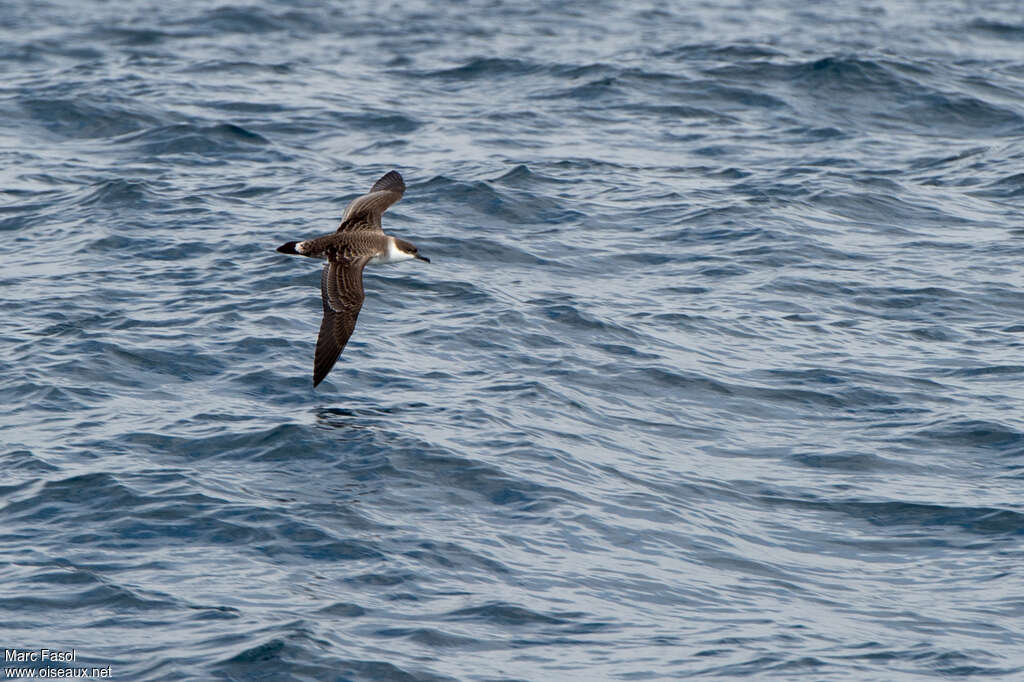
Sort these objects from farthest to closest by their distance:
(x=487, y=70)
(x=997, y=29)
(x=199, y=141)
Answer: (x=997, y=29) < (x=487, y=70) < (x=199, y=141)

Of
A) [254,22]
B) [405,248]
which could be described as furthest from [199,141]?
[254,22]

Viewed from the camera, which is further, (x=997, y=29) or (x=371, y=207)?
(x=997, y=29)

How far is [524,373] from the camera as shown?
13492 millimetres

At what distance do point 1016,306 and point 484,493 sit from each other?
22.7 feet

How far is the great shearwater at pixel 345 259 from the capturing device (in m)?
12.4

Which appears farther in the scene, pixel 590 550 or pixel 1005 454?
pixel 1005 454

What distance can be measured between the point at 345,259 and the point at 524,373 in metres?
1.94

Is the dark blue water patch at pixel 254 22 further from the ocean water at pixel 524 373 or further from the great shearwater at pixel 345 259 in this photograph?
the great shearwater at pixel 345 259

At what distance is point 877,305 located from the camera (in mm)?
15219

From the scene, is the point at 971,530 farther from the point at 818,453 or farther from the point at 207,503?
the point at 207,503

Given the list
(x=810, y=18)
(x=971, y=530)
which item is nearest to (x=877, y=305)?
(x=971, y=530)

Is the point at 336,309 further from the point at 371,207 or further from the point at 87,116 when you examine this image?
the point at 87,116

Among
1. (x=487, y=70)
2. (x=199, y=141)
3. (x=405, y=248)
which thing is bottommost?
(x=199, y=141)

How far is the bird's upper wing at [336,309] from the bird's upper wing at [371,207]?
103cm
